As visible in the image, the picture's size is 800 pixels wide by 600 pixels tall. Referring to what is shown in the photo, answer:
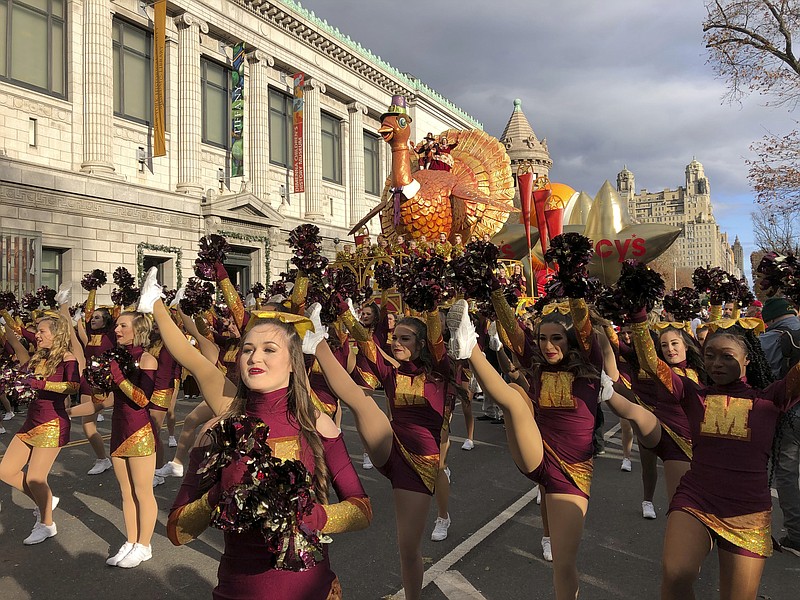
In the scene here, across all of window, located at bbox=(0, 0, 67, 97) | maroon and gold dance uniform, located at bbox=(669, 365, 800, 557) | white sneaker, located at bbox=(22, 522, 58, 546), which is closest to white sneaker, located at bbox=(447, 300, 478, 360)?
maroon and gold dance uniform, located at bbox=(669, 365, 800, 557)

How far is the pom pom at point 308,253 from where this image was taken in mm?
3543

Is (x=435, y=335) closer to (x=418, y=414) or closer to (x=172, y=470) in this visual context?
(x=418, y=414)

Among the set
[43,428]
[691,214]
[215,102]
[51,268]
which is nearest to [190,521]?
[43,428]

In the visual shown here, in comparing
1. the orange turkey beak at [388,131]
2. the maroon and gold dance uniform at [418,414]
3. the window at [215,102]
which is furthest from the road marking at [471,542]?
the window at [215,102]

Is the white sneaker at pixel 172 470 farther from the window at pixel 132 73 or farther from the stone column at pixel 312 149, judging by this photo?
the stone column at pixel 312 149

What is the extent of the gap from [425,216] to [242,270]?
11.6 meters

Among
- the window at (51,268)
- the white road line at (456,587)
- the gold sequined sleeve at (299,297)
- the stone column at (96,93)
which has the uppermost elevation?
the stone column at (96,93)

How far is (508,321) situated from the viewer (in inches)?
142

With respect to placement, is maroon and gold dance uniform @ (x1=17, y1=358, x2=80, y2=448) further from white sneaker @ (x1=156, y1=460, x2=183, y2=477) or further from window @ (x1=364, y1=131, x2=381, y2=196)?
window @ (x1=364, y1=131, x2=381, y2=196)

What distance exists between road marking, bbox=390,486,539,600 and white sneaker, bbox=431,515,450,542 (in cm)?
18

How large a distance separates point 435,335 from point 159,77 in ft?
62.4

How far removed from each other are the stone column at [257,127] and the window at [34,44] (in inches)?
287

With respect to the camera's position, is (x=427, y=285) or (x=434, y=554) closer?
(x=427, y=285)

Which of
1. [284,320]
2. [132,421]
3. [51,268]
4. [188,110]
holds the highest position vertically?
[188,110]
